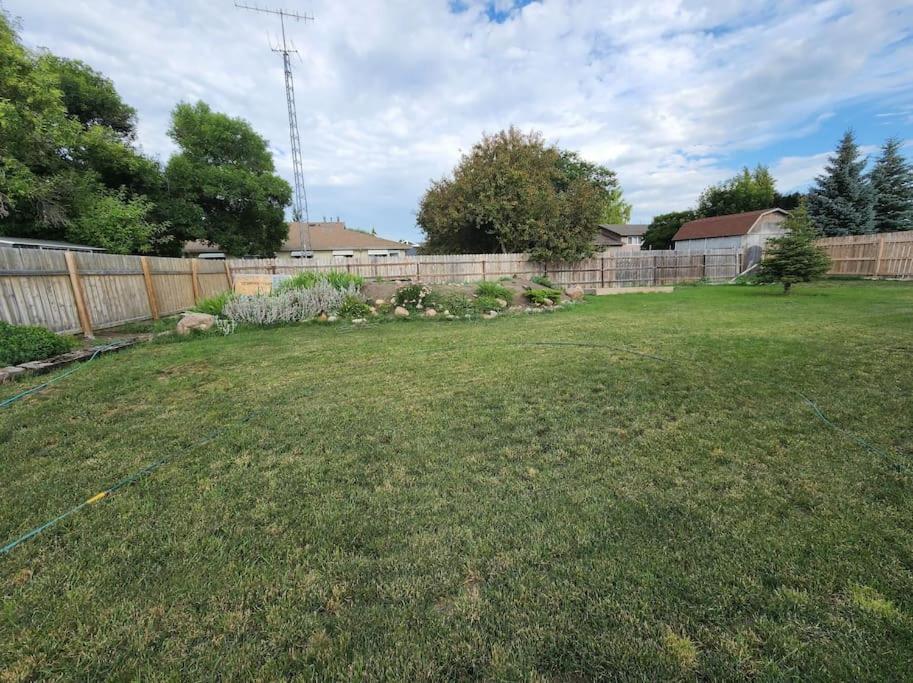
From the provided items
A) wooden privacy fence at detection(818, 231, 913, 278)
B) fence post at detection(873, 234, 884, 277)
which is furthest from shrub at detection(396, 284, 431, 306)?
fence post at detection(873, 234, 884, 277)

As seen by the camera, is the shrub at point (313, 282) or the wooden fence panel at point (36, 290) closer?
the wooden fence panel at point (36, 290)

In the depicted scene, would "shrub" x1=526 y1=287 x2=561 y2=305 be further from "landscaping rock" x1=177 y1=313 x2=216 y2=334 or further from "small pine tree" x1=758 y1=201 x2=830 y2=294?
"landscaping rock" x1=177 y1=313 x2=216 y2=334

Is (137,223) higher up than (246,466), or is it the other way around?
(137,223)

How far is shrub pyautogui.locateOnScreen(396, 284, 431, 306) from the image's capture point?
28.5 ft

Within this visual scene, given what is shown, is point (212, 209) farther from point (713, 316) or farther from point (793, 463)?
point (793, 463)

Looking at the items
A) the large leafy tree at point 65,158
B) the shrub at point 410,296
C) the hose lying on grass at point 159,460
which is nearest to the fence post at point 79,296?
the hose lying on grass at point 159,460

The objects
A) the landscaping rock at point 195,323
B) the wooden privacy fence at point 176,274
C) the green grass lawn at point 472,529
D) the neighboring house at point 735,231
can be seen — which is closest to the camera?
the green grass lawn at point 472,529

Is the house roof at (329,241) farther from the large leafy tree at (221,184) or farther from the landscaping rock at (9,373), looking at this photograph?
the landscaping rock at (9,373)

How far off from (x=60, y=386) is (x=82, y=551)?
318 centimetres

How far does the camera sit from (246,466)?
2.36 m

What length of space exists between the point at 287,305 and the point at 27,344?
12.0 ft

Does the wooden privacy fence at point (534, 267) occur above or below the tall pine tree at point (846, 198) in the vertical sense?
below

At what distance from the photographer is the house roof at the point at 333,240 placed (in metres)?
27.4

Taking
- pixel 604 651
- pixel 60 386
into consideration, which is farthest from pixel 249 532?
pixel 60 386
